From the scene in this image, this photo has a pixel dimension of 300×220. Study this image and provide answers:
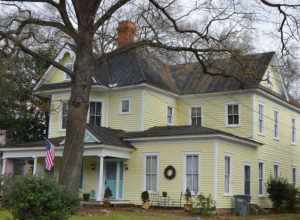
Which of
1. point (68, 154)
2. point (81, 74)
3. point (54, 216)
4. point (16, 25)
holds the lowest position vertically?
point (54, 216)

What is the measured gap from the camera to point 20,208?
11.8 m

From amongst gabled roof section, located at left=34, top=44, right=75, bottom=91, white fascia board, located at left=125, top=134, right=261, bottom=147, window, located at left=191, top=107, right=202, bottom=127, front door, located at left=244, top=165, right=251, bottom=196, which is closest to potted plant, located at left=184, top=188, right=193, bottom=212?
white fascia board, located at left=125, top=134, right=261, bottom=147

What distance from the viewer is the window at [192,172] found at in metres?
25.6

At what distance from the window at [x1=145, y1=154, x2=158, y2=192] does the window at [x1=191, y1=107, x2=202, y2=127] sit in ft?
19.5

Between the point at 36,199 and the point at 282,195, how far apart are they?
20.5 meters

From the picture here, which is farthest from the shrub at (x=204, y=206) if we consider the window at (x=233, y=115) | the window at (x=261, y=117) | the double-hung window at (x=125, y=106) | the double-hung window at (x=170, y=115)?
the double-hung window at (x=170, y=115)

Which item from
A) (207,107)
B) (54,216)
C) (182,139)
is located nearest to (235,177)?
(182,139)

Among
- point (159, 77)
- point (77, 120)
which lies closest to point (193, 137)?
point (159, 77)

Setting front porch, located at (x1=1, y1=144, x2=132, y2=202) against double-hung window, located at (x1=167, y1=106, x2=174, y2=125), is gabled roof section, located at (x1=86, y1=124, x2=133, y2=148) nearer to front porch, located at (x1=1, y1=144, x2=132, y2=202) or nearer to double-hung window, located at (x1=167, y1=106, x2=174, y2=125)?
front porch, located at (x1=1, y1=144, x2=132, y2=202)

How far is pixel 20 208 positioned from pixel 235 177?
55.4 ft

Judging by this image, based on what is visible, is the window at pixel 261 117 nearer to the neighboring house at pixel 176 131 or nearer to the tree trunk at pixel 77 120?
the neighboring house at pixel 176 131

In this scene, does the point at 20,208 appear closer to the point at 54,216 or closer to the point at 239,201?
the point at 54,216

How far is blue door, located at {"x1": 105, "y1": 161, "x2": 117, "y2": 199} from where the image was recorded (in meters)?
28.2

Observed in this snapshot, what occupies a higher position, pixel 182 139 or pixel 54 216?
pixel 182 139
